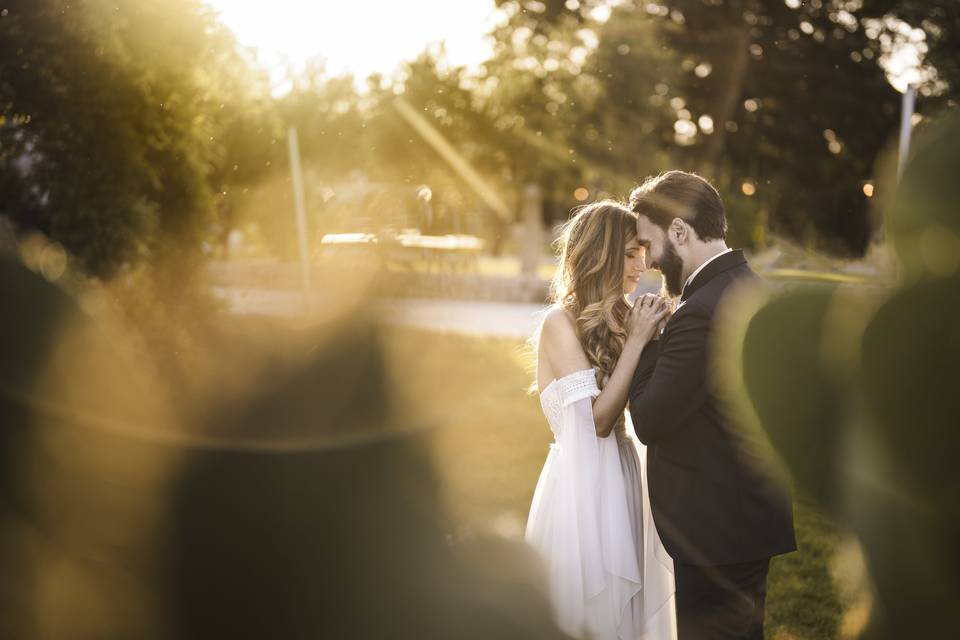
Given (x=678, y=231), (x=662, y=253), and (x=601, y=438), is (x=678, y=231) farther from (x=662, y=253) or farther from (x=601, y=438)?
Answer: (x=601, y=438)

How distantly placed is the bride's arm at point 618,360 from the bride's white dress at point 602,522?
60mm

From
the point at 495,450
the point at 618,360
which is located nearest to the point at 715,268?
the point at 618,360

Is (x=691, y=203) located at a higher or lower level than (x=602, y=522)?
higher

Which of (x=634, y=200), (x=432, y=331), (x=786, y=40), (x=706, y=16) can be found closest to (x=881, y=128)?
(x=786, y=40)

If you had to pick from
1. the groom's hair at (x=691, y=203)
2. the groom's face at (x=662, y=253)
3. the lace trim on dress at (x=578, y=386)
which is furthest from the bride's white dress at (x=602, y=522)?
the groom's hair at (x=691, y=203)

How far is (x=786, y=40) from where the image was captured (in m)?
23.8

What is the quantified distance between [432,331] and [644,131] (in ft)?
73.8

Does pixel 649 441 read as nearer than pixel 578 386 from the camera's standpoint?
Yes

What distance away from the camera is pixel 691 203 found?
2.79 m

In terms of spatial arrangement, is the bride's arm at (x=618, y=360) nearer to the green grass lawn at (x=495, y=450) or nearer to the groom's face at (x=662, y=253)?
the groom's face at (x=662, y=253)

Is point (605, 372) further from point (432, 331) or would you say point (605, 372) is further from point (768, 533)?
point (432, 331)

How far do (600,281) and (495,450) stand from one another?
4455mm

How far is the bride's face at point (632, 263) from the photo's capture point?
3350 millimetres

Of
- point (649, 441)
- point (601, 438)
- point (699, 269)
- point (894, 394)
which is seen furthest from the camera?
point (601, 438)
